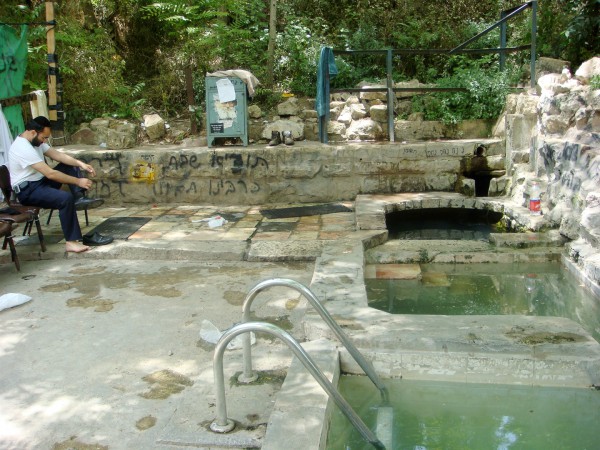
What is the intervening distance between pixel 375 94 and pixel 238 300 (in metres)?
5.78

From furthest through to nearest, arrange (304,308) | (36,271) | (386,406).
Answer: (36,271) → (304,308) → (386,406)

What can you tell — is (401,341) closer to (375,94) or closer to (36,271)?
(36,271)

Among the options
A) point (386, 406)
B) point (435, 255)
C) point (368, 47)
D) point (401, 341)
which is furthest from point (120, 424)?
point (368, 47)

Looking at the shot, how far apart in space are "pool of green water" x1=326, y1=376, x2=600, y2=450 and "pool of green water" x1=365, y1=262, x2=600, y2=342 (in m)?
1.25

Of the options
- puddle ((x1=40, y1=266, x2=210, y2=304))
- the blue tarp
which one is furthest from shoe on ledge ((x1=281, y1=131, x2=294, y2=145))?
puddle ((x1=40, y1=266, x2=210, y2=304))

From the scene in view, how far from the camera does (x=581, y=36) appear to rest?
27.5ft

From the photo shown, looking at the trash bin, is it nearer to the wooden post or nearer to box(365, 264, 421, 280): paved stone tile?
the wooden post

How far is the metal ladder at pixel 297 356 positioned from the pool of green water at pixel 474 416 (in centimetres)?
12

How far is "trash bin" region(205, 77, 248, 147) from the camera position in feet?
26.8

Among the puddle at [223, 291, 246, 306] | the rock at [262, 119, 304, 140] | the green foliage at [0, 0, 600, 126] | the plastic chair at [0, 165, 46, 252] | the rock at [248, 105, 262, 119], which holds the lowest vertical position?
the puddle at [223, 291, 246, 306]

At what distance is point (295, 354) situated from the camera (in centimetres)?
249

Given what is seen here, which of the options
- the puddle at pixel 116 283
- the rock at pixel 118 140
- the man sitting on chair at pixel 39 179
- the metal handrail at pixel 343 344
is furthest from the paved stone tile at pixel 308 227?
the rock at pixel 118 140

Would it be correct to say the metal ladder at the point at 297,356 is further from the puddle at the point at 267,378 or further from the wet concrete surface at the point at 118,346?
the wet concrete surface at the point at 118,346

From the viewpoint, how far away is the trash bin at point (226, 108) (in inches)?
322
